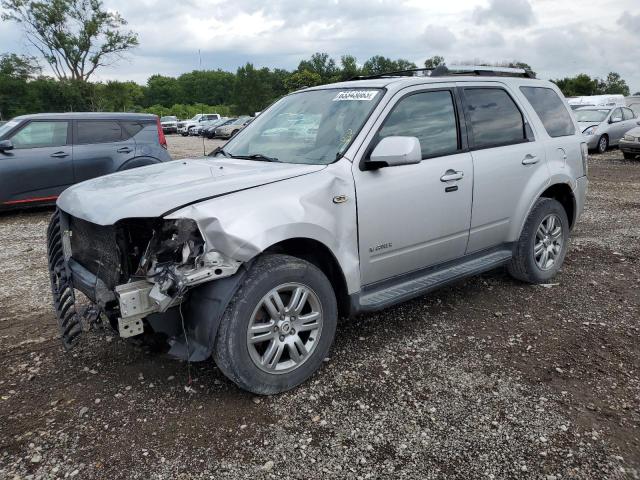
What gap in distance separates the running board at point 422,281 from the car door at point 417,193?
8 cm

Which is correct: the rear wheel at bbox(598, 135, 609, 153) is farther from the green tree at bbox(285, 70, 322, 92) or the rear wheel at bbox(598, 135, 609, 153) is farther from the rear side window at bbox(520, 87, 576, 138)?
the green tree at bbox(285, 70, 322, 92)

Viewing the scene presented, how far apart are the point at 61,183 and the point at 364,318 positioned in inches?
263

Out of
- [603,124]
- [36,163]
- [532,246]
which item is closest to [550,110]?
[532,246]

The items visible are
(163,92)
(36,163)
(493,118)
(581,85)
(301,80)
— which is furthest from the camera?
(163,92)

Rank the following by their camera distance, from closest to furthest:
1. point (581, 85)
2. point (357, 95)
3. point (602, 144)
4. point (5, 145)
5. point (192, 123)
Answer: point (357, 95) < point (5, 145) < point (602, 144) < point (192, 123) < point (581, 85)

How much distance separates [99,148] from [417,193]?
7.17 meters

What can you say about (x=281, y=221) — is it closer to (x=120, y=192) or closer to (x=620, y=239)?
(x=120, y=192)

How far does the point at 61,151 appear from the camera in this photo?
8945mm

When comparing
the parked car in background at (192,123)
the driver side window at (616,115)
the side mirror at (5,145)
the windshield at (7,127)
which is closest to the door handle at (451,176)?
the side mirror at (5,145)

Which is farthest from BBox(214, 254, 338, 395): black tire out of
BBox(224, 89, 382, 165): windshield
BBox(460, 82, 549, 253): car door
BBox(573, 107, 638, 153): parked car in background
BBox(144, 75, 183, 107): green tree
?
BBox(144, 75, 183, 107): green tree

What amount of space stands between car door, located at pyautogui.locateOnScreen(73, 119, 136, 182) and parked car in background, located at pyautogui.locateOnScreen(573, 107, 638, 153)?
14.4 meters

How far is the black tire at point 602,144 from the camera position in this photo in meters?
17.5

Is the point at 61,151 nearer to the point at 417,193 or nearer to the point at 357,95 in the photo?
the point at 357,95

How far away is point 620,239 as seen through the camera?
22.2ft
